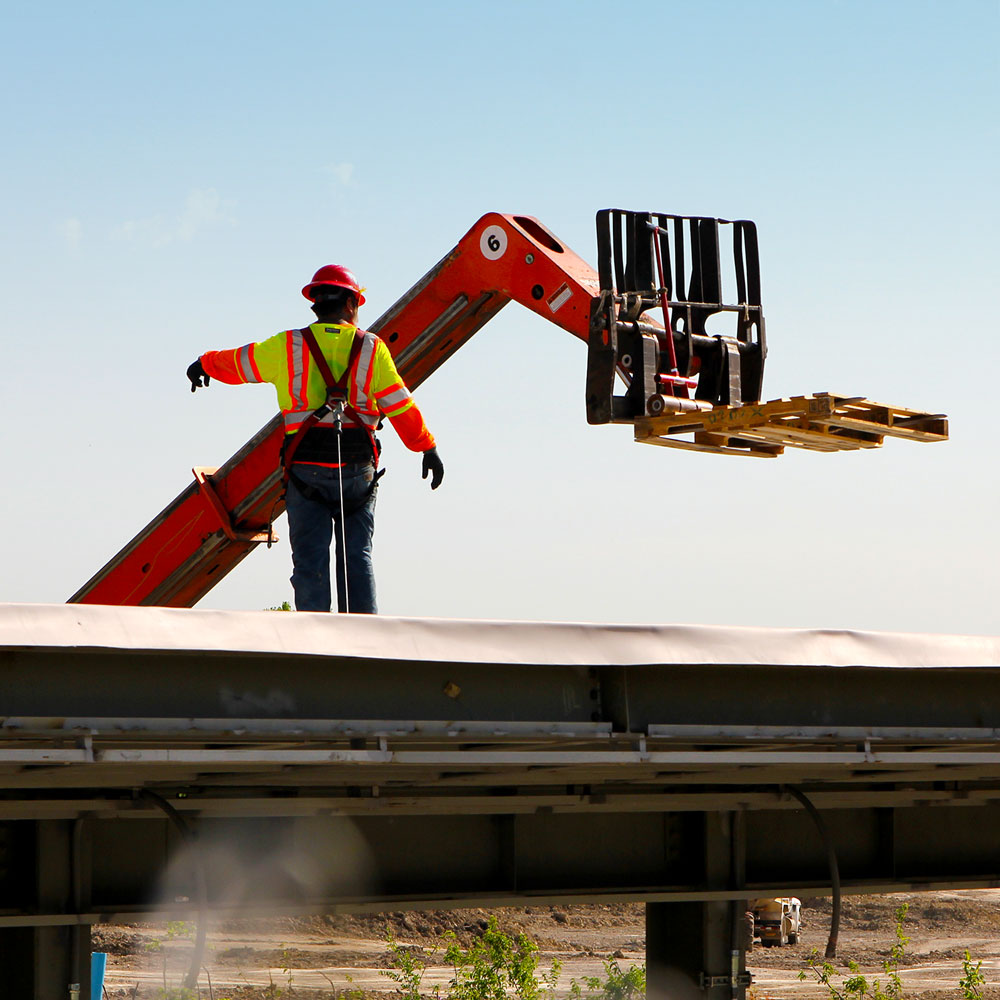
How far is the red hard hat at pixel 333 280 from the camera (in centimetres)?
826

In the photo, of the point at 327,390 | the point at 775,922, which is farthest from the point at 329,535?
the point at 775,922

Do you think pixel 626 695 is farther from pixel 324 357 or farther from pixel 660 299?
pixel 660 299

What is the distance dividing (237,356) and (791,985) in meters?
18.6

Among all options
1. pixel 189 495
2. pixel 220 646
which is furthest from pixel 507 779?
pixel 189 495

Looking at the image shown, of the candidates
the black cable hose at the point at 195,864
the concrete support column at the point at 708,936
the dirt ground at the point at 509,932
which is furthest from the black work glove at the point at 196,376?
the dirt ground at the point at 509,932

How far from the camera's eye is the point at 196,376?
28.3ft

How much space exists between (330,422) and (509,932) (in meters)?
22.7

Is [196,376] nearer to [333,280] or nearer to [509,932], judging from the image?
[333,280]

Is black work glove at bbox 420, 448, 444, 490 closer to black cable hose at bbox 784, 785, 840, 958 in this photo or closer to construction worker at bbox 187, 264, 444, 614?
construction worker at bbox 187, 264, 444, 614

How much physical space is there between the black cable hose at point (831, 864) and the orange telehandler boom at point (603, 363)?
227 cm

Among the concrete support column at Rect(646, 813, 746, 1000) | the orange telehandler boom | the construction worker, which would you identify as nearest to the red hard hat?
the construction worker

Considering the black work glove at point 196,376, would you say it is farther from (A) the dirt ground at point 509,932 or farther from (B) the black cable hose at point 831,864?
(A) the dirt ground at point 509,932

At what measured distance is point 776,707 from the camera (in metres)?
6.17

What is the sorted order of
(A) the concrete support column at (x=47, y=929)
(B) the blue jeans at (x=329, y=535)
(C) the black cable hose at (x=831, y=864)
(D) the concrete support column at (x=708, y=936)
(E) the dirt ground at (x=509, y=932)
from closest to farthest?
(A) the concrete support column at (x=47, y=929)
(C) the black cable hose at (x=831, y=864)
(B) the blue jeans at (x=329, y=535)
(D) the concrete support column at (x=708, y=936)
(E) the dirt ground at (x=509, y=932)
